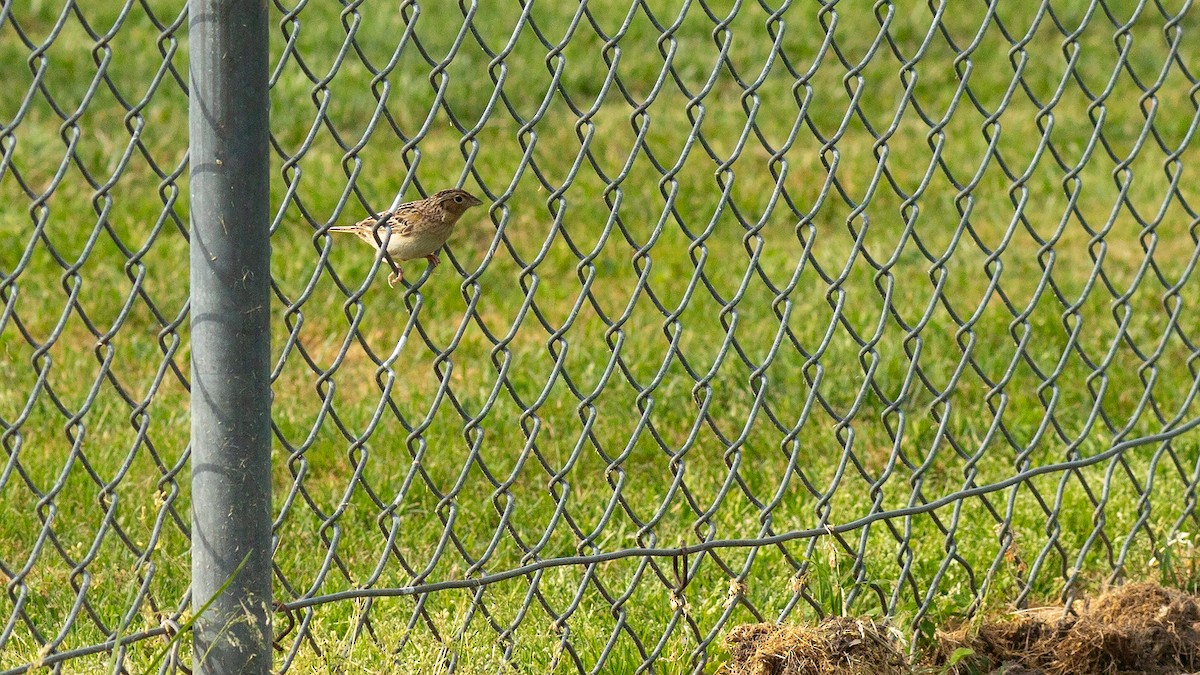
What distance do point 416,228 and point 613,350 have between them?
516 millimetres

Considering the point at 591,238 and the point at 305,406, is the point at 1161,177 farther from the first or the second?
the point at 305,406

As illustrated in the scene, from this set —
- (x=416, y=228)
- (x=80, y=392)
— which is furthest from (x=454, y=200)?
(x=80, y=392)

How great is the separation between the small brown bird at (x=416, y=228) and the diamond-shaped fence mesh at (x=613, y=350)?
58 mm

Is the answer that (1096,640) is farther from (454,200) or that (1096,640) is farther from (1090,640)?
(454,200)

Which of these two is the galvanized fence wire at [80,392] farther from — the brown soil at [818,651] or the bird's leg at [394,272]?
the brown soil at [818,651]

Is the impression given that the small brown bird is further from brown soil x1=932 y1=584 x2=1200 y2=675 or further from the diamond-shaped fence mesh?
brown soil x1=932 y1=584 x2=1200 y2=675

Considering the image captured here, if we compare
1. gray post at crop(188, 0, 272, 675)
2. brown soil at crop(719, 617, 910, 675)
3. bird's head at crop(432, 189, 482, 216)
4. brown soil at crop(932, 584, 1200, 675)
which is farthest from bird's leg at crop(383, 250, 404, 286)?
brown soil at crop(932, 584, 1200, 675)

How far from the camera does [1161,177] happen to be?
738 centimetres

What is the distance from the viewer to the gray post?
239cm

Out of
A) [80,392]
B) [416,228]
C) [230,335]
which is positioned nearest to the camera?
[230,335]

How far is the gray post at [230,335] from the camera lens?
2.39 m

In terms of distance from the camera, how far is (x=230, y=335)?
2.49 meters

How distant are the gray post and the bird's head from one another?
0.41 metres

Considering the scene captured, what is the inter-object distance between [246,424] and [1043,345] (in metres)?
3.65
